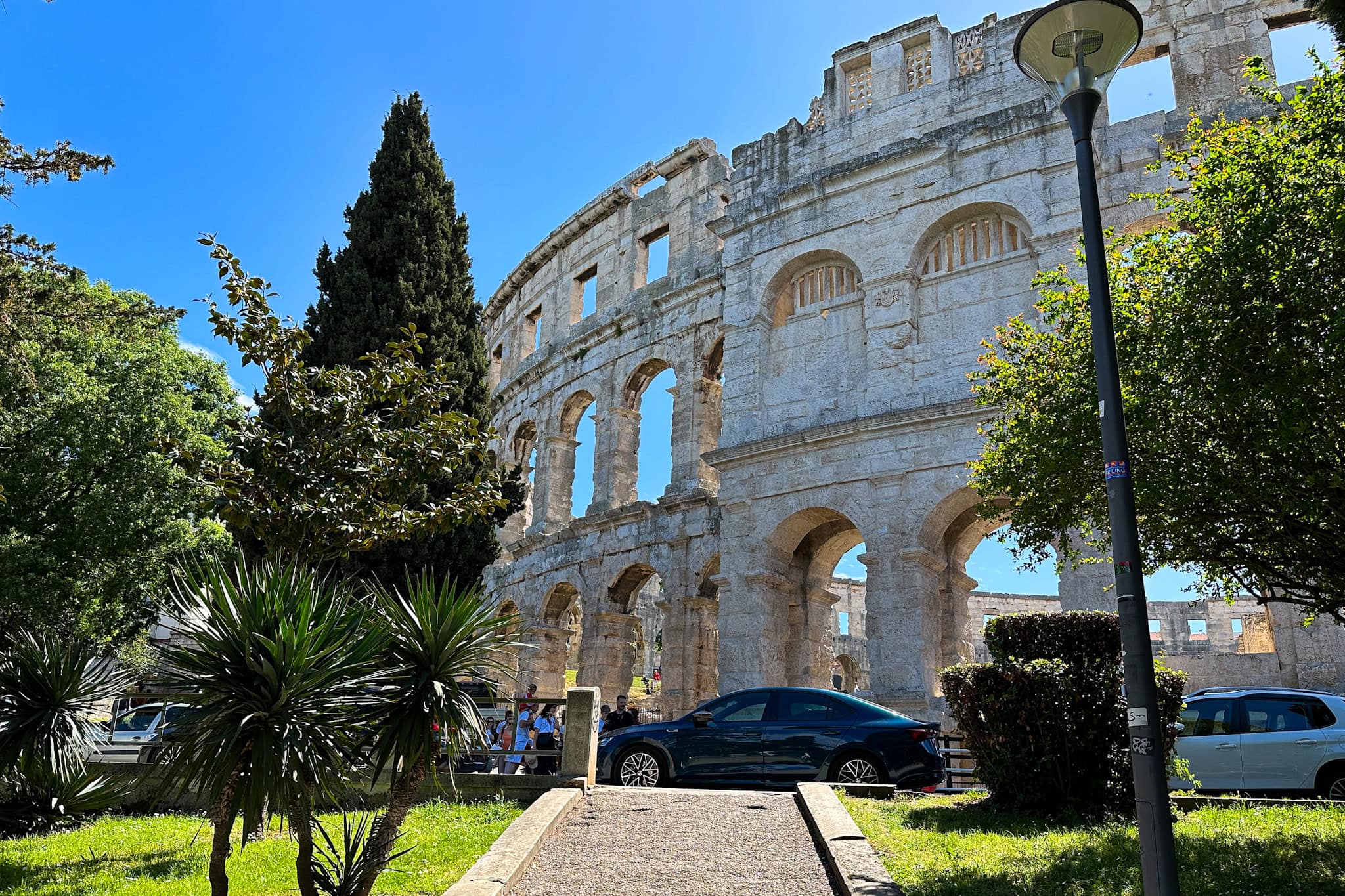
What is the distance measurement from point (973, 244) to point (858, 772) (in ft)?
33.9

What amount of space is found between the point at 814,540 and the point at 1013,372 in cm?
926

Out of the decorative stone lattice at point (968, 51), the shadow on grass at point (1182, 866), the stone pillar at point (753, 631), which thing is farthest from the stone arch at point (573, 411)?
the shadow on grass at point (1182, 866)

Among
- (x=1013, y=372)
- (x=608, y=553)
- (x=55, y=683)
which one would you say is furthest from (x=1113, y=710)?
(x=608, y=553)

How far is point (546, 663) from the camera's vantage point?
82.5 ft

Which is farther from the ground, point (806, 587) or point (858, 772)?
point (806, 587)

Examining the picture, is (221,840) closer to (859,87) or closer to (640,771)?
(640,771)

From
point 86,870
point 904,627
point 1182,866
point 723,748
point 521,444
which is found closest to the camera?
point 1182,866

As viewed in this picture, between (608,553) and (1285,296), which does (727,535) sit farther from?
(1285,296)

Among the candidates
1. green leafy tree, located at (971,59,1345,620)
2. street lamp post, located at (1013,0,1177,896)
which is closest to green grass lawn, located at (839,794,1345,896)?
street lamp post, located at (1013,0,1177,896)

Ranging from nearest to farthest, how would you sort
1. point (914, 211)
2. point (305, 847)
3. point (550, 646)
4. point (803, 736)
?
point (305, 847)
point (803, 736)
point (914, 211)
point (550, 646)

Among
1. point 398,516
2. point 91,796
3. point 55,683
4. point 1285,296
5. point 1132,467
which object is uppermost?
point 1285,296

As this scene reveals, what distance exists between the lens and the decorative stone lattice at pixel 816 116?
20.2 meters

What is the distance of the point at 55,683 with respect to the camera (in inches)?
322

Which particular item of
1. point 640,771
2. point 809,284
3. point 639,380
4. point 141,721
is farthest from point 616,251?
point 640,771
